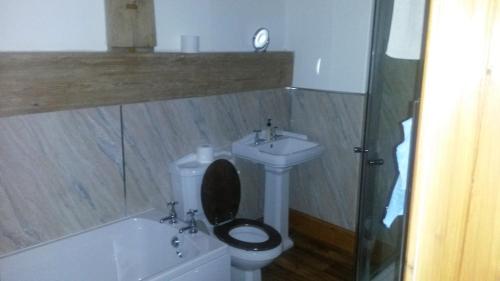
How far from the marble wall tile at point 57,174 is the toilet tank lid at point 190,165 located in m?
0.36

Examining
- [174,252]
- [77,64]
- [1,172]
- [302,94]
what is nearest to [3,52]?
[77,64]

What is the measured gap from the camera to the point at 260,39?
9.78 ft

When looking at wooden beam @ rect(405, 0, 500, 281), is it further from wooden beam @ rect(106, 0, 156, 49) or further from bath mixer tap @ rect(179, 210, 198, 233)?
wooden beam @ rect(106, 0, 156, 49)

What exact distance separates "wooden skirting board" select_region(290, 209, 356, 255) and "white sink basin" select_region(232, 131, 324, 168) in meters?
0.62

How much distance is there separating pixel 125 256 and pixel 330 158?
165 cm

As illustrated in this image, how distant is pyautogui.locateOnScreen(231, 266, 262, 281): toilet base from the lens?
2480 millimetres

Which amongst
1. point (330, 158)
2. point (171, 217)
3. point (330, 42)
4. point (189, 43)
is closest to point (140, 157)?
point (171, 217)

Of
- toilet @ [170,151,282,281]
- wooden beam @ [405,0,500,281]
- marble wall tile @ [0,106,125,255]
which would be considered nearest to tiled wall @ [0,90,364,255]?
marble wall tile @ [0,106,125,255]

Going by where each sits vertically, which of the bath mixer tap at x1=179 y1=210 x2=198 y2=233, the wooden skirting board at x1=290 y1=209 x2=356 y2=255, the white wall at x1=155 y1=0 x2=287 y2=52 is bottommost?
the wooden skirting board at x1=290 y1=209 x2=356 y2=255

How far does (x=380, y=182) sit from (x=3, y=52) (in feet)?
5.69

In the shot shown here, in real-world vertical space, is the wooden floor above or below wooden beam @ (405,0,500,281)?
below

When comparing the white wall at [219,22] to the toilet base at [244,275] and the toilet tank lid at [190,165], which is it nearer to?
the toilet tank lid at [190,165]

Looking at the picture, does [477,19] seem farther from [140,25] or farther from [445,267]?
[140,25]

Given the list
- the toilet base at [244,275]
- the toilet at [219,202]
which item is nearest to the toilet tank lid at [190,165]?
the toilet at [219,202]
